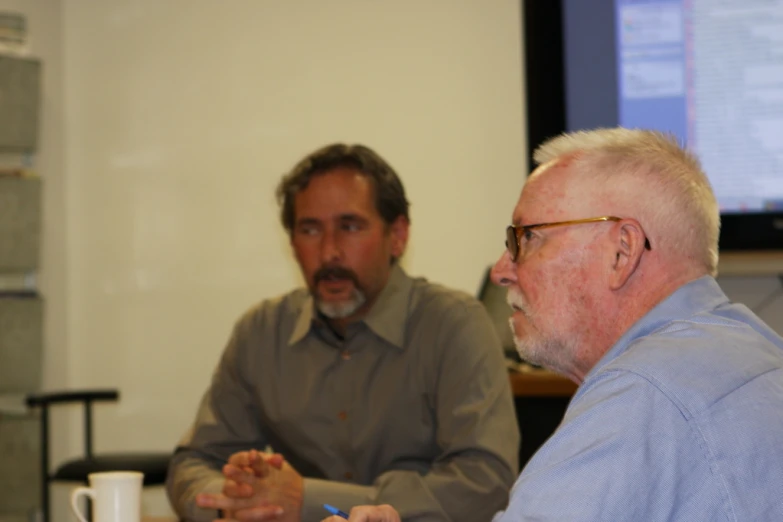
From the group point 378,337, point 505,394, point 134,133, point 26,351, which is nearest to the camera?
point 505,394

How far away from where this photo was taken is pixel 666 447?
1.04m

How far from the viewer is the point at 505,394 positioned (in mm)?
2268

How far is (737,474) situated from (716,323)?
22 centimetres

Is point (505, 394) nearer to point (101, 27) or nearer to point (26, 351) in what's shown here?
point (26, 351)

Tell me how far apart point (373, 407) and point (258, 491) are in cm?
43

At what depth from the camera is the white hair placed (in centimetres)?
132

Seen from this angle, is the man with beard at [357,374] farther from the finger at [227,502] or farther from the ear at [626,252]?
the ear at [626,252]

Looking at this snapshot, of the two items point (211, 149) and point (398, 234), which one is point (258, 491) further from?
point (211, 149)

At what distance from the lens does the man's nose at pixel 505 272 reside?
4.89 ft

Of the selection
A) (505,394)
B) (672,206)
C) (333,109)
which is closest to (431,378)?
(505,394)

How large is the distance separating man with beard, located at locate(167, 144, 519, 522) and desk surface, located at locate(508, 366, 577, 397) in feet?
2.04

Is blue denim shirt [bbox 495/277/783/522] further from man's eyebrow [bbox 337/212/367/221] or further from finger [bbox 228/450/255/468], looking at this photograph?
man's eyebrow [bbox 337/212/367/221]

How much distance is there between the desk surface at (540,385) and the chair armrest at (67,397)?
170 cm

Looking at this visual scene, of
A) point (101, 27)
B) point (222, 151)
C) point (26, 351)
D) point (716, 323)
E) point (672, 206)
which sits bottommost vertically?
point (26, 351)
